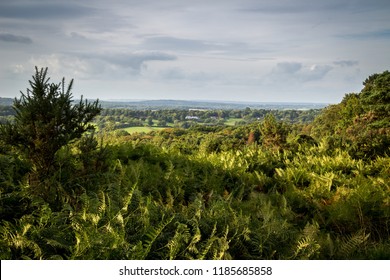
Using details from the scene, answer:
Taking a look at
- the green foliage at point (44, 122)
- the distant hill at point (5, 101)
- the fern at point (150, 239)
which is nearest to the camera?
the fern at point (150, 239)

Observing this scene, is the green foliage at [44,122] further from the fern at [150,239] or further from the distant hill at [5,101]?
the fern at [150,239]

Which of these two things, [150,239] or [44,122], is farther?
[44,122]

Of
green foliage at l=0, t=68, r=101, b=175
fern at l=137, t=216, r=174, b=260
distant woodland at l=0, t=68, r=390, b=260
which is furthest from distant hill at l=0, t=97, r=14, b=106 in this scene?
fern at l=137, t=216, r=174, b=260

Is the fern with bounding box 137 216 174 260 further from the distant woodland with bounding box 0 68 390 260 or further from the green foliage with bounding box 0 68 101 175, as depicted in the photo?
the green foliage with bounding box 0 68 101 175

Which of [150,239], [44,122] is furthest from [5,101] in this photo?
[150,239]

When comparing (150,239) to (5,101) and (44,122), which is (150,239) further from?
(5,101)

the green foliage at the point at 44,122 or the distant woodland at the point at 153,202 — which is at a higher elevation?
the green foliage at the point at 44,122

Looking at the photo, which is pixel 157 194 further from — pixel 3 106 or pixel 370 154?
A: pixel 370 154

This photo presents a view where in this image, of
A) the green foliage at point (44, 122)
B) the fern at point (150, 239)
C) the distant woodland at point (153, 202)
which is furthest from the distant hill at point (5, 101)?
the fern at point (150, 239)

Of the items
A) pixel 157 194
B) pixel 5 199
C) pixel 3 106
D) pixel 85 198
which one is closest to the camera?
→ pixel 85 198

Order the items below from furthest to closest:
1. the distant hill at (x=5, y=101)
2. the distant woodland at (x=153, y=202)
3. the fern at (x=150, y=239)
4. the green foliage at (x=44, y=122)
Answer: the distant hill at (x=5, y=101) → the green foliage at (x=44, y=122) → the distant woodland at (x=153, y=202) → the fern at (x=150, y=239)

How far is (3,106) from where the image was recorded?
17.6 ft
